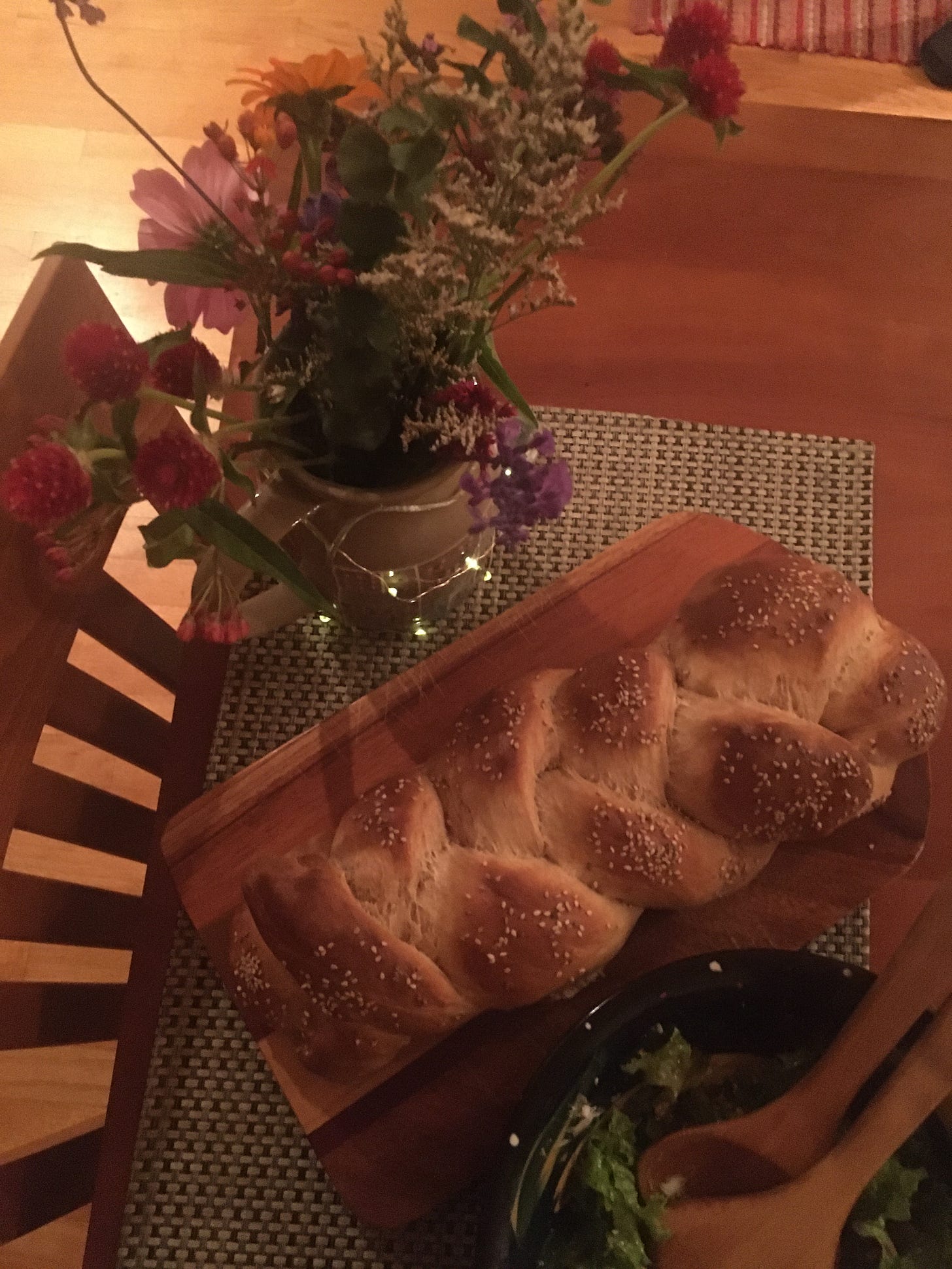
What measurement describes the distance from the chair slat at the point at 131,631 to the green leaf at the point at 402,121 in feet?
1.44

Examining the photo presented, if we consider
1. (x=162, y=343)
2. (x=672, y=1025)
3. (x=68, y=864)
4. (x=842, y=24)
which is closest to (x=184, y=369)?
(x=162, y=343)

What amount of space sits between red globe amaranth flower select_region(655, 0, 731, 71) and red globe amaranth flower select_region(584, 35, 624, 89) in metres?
0.02

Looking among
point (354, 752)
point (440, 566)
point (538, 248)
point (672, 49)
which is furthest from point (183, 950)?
point (672, 49)

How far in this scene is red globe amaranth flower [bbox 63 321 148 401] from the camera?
410 millimetres

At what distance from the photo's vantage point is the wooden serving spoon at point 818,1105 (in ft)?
1.70

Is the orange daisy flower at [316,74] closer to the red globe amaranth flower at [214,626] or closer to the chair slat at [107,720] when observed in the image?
the red globe amaranth flower at [214,626]

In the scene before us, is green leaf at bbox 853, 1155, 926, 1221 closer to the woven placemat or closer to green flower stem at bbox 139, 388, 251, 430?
the woven placemat

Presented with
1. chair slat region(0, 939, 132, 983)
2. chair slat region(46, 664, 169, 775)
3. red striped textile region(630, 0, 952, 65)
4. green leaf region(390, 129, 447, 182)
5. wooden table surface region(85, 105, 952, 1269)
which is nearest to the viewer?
green leaf region(390, 129, 447, 182)

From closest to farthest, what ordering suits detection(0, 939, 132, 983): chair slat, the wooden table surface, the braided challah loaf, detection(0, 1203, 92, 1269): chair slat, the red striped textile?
the braided challah loaf < the wooden table surface < detection(0, 1203, 92, 1269): chair slat < detection(0, 939, 132, 983): chair slat < the red striped textile

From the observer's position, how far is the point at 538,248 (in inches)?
17.3

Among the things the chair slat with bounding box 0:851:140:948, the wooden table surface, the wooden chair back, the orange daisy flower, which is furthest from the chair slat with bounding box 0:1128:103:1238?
the orange daisy flower

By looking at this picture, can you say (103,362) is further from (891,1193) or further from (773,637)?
(891,1193)

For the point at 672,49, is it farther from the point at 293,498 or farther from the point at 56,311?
the point at 56,311

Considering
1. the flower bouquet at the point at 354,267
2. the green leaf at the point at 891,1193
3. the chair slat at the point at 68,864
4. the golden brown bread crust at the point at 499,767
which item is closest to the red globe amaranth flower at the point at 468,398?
the flower bouquet at the point at 354,267
